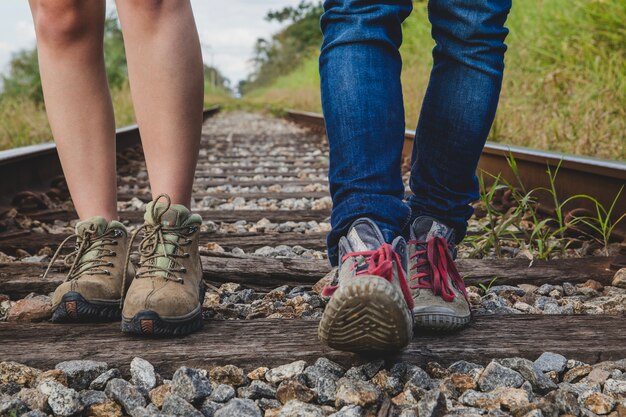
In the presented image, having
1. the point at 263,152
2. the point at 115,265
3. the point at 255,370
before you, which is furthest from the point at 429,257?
the point at 263,152

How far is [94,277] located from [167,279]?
219mm

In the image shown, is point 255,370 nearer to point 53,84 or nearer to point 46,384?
point 46,384

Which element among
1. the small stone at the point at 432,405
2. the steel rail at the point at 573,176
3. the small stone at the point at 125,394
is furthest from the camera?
the steel rail at the point at 573,176

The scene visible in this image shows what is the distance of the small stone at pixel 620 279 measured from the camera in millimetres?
2127

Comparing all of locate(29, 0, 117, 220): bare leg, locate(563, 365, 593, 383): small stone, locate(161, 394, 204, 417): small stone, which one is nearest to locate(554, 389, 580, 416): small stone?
locate(563, 365, 593, 383): small stone

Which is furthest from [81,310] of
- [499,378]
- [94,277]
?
[499,378]

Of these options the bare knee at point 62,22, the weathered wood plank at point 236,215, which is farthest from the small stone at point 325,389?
the weathered wood plank at point 236,215

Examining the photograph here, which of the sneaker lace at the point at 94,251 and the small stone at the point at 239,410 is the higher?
the sneaker lace at the point at 94,251

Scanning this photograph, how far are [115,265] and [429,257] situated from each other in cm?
81

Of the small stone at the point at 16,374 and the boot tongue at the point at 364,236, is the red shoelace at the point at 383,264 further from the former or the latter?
the small stone at the point at 16,374

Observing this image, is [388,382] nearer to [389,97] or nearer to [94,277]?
[389,97]

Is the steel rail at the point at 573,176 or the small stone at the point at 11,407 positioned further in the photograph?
the steel rail at the point at 573,176

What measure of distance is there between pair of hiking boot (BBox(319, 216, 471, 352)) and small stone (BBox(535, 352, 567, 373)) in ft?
0.68

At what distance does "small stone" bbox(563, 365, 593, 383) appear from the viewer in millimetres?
1432
